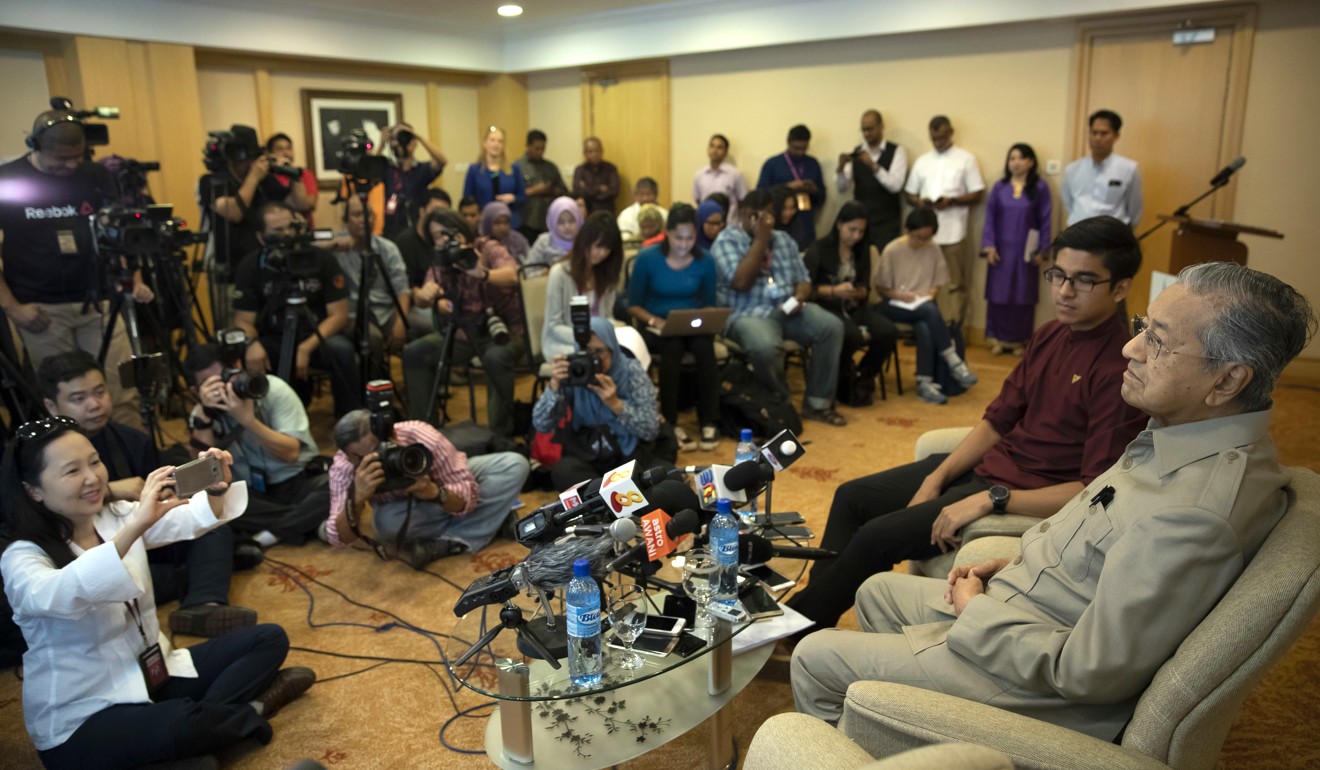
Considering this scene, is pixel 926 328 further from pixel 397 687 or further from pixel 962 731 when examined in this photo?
pixel 962 731

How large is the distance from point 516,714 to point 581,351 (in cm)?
178

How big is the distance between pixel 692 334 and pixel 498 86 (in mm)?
5518

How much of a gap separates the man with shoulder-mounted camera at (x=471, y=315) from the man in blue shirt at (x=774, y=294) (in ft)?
3.68

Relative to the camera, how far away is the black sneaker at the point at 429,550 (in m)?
3.13

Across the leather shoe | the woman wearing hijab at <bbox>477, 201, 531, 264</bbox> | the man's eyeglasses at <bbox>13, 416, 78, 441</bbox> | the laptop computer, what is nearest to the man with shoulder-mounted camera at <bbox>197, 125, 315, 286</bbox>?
the woman wearing hijab at <bbox>477, 201, 531, 264</bbox>

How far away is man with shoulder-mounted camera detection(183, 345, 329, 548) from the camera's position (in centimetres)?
315

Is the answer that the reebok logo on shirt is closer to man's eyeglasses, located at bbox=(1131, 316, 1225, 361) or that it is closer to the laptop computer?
the laptop computer

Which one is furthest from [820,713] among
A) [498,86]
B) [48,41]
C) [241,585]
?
[498,86]

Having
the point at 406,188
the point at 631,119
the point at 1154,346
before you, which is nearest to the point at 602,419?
the point at 1154,346

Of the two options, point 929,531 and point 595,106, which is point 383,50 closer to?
point 595,106

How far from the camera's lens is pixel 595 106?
8.41 meters

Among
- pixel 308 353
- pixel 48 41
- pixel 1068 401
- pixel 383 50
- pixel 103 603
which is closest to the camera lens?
pixel 103 603

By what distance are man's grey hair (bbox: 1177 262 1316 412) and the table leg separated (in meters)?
1.33

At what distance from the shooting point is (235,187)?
4.98 metres
